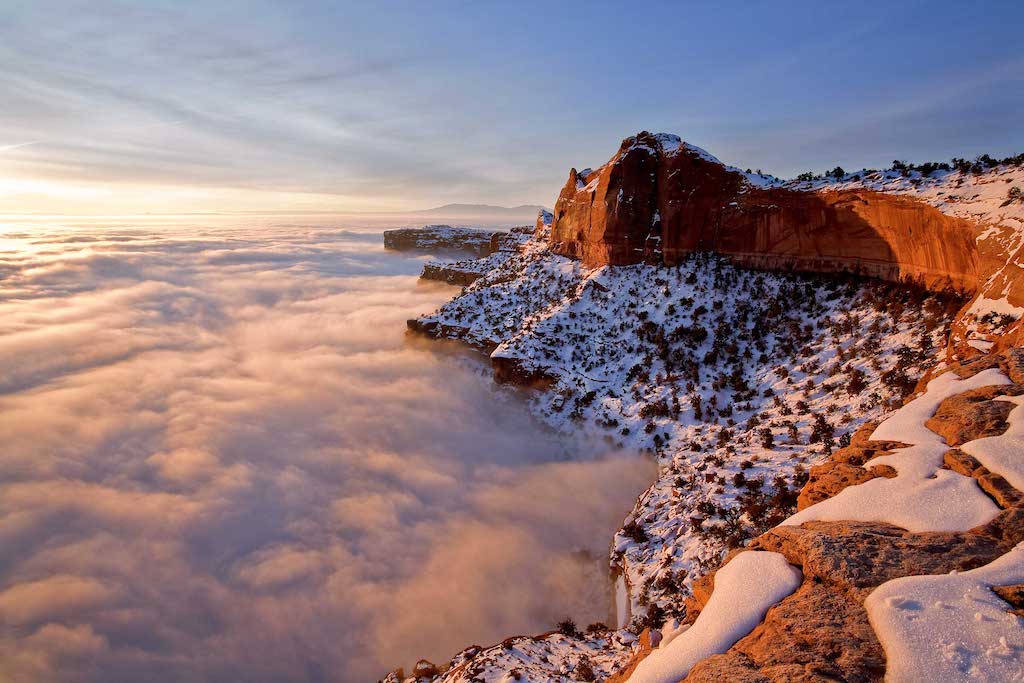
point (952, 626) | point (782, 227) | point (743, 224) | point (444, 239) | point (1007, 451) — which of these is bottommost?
point (952, 626)

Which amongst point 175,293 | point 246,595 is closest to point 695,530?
point 246,595

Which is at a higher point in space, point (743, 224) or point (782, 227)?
point (743, 224)

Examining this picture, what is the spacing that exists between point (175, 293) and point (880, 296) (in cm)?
13433

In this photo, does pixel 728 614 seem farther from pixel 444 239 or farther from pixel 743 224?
pixel 444 239

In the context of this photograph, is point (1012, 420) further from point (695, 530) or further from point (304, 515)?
point (304, 515)

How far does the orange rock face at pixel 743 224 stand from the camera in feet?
53.5

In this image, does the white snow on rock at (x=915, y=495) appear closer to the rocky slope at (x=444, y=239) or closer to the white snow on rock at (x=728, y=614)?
the white snow on rock at (x=728, y=614)

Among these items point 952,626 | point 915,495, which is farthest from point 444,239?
point 952,626

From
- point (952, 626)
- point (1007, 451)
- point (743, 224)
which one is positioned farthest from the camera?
point (743, 224)

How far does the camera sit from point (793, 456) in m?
13.4

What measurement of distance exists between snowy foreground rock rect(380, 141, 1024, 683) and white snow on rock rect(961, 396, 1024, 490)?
0.03 meters

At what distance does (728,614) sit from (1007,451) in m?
4.96

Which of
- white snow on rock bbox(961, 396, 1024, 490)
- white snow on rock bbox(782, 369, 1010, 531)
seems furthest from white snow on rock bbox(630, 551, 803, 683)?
white snow on rock bbox(961, 396, 1024, 490)

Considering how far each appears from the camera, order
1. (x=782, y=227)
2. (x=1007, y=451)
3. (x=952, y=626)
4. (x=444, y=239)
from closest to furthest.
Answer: (x=952, y=626)
(x=1007, y=451)
(x=782, y=227)
(x=444, y=239)
